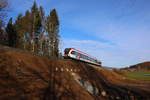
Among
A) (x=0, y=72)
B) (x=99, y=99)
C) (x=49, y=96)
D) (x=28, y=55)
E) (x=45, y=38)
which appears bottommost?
(x=99, y=99)

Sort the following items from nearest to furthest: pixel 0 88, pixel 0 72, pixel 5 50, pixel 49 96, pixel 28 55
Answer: pixel 0 88 < pixel 0 72 < pixel 49 96 < pixel 5 50 < pixel 28 55

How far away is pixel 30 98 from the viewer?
10820mm

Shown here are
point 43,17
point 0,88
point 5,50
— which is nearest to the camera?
point 0,88

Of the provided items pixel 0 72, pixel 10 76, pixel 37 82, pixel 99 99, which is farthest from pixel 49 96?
pixel 99 99

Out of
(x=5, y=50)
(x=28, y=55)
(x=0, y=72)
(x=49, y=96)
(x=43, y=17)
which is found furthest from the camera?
(x=43, y=17)

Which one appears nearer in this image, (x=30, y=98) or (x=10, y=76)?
(x=30, y=98)

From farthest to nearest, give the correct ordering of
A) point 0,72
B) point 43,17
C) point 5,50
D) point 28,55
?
point 43,17 < point 28,55 < point 5,50 < point 0,72

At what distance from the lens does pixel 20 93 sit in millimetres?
10664

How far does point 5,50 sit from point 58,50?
3848cm

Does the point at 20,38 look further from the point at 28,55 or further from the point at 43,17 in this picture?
the point at 28,55

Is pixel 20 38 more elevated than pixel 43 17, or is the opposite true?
pixel 43 17

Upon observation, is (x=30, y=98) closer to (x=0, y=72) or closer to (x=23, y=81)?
(x=23, y=81)

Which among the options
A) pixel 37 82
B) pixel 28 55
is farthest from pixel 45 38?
pixel 37 82

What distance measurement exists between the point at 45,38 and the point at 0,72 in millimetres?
40748
